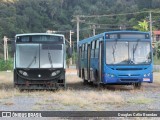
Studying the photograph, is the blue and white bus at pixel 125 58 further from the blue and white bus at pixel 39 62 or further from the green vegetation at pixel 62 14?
the green vegetation at pixel 62 14

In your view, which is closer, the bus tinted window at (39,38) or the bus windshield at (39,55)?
the bus windshield at (39,55)

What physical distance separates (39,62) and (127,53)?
431cm

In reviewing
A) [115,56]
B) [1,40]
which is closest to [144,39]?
[115,56]

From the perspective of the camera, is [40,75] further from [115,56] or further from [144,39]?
[144,39]

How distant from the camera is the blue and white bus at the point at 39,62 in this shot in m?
21.8

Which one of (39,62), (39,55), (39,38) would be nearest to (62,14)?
(39,38)

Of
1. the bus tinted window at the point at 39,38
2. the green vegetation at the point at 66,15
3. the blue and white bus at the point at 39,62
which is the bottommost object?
the blue and white bus at the point at 39,62

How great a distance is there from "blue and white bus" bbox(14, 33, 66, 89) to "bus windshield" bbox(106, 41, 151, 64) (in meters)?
2.40

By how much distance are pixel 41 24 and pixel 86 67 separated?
7267 centimetres

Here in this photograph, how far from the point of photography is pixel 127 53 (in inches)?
905

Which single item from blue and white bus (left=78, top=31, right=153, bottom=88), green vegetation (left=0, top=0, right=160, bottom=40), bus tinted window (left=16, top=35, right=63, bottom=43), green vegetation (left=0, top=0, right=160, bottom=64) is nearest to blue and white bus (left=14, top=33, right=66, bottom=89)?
bus tinted window (left=16, top=35, right=63, bottom=43)

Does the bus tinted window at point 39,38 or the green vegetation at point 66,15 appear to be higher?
the green vegetation at point 66,15

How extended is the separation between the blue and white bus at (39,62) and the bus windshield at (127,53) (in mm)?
2402

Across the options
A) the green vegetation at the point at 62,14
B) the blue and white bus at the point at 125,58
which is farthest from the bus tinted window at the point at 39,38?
the green vegetation at the point at 62,14
